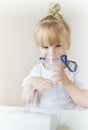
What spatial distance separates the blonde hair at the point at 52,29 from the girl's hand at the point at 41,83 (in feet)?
0.30

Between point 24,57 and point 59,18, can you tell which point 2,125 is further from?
point 59,18

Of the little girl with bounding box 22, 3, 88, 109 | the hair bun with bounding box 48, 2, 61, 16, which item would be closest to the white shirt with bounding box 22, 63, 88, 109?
the little girl with bounding box 22, 3, 88, 109

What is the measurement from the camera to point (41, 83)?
0.68 m

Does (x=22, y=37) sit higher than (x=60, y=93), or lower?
higher

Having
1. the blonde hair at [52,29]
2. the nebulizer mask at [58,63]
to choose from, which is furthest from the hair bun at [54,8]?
the nebulizer mask at [58,63]

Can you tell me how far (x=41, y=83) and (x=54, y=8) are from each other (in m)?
0.20

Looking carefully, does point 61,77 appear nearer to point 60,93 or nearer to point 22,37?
point 60,93

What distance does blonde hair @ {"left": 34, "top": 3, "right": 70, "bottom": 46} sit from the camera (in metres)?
0.66

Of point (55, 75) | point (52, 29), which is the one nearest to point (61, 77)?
point (55, 75)

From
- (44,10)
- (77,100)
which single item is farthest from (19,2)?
(77,100)

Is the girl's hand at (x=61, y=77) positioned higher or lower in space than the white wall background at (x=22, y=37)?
lower

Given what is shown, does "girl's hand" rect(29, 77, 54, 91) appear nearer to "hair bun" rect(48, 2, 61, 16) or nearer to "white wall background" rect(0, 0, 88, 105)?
"white wall background" rect(0, 0, 88, 105)

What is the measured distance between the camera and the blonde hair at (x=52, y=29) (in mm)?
663

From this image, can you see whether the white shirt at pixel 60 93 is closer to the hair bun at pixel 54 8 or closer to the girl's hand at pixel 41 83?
the girl's hand at pixel 41 83
